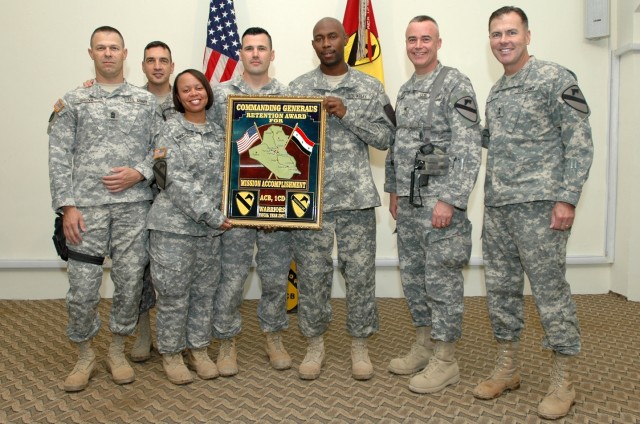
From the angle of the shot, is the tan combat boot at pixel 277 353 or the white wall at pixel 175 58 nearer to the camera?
the tan combat boot at pixel 277 353

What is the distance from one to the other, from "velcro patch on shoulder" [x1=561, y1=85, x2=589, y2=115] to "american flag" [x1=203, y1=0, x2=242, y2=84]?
110 inches

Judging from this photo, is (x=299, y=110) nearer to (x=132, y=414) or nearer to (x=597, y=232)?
(x=132, y=414)

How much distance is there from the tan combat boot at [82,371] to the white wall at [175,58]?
2.06 m

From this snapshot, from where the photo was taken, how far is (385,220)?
5195 millimetres

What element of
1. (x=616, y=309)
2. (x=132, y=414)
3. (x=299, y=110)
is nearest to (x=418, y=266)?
(x=299, y=110)

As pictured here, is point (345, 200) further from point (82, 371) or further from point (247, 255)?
point (82, 371)

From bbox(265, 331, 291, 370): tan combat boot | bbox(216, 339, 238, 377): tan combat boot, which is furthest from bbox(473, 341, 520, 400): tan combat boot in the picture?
bbox(216, 339, 238, 377): tan combat boot

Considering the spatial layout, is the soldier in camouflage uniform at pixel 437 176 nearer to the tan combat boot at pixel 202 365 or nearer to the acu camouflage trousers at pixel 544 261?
the acu camouflage trousers at pixel 544 261

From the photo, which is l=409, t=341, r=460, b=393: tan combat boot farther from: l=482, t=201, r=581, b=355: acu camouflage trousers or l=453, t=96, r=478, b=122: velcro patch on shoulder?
l=453, t=96, r=478, b=122: velcro patch on shoulder

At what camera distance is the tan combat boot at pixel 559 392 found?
8.63ft

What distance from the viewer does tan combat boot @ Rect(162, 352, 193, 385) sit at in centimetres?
307

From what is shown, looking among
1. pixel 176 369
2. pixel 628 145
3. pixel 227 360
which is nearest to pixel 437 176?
pixel 227 360

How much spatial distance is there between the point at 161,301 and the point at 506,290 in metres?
1.82

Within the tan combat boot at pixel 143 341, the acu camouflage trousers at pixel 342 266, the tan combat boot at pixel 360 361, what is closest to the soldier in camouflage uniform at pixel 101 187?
the tan combat boot at pixel 143 341
